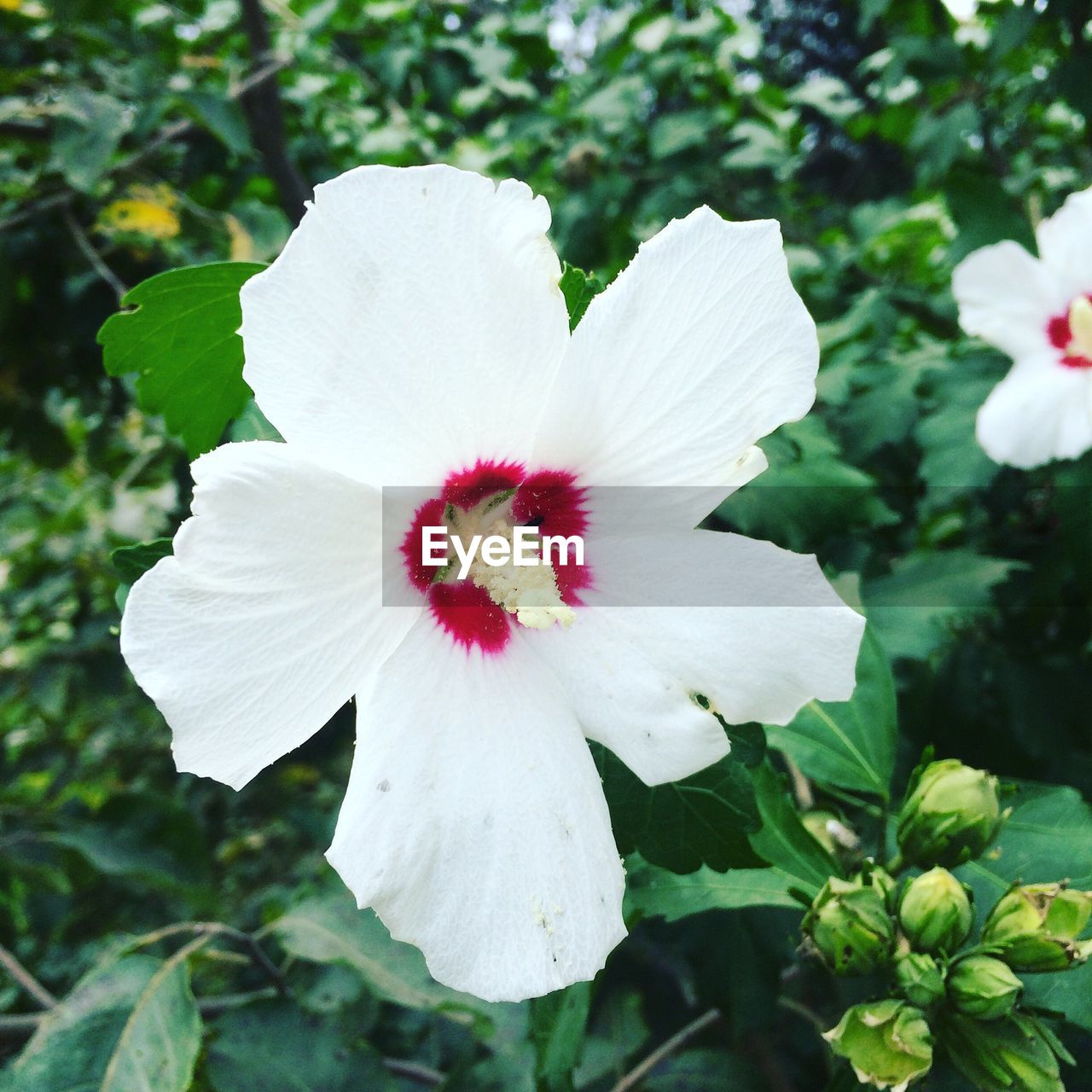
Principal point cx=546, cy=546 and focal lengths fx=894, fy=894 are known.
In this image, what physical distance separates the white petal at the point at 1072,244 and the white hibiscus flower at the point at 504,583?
1107 mm

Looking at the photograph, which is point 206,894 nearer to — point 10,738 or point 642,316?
point 642,316

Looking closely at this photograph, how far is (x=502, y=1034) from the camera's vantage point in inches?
55.1

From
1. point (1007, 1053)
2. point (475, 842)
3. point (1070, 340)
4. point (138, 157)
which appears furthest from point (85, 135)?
point (1007, 1053)

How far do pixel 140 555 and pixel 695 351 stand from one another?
0.50 meters

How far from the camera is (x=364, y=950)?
4.21 feet

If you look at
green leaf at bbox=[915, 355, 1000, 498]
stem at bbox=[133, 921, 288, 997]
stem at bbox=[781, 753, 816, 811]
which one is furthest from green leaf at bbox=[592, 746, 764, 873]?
green leaf at bbox=[915, 355, 1000, 498]

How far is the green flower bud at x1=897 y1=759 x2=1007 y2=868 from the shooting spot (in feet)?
2.82

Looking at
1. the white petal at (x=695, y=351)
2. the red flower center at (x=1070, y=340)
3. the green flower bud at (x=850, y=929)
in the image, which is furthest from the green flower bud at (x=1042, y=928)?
the red flower center at (x=1070, y=340)

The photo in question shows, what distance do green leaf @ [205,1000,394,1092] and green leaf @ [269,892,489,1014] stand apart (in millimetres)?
82

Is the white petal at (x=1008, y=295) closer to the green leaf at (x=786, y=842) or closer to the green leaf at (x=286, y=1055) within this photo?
the green leaf at (x=786, y=842)

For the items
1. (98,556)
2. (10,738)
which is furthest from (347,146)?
(10,738)

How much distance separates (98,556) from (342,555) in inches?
87.7

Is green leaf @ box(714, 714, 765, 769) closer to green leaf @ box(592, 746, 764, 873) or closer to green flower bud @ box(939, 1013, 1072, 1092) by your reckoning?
green leaf @ box(592, 746, 764, 873)

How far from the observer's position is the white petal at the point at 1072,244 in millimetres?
1456
